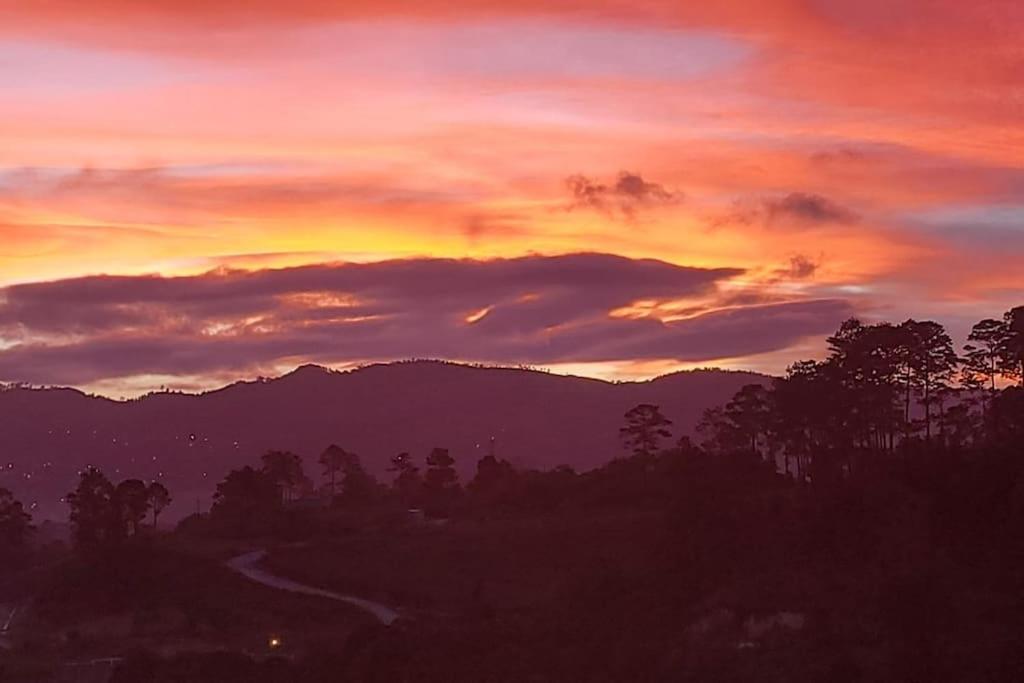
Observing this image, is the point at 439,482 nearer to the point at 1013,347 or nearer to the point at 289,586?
the point at 289,586

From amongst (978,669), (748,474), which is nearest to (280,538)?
(748,474)

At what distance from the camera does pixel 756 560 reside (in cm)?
6116

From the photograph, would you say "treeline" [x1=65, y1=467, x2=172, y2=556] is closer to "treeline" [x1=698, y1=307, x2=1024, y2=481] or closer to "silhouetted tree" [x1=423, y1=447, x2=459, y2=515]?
"silhouetted tree" [x1=423, y1=447, x2=459, y2=515]

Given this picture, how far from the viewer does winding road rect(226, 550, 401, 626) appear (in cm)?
7781

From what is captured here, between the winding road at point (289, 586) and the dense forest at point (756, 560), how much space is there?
5.16ft

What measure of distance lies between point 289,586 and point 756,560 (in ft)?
111

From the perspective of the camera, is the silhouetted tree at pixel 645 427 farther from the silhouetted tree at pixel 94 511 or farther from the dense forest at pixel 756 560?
the silhouetted tree at pixel 94 511

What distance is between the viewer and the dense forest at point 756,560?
51.4 meters

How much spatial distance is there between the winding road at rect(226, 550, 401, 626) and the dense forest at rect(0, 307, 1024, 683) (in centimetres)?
157

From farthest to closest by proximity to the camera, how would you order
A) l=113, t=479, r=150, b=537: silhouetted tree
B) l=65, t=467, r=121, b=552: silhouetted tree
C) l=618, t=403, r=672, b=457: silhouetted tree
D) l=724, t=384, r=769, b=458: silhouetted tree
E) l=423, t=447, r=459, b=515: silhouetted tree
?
1. l=423, t=447, r=459, b=515: silhouetted tree
2. l=618, t=403, r=672, b=457: silhouetted tree
3. l=113, t=479, r=150, b=537: silhouetted tree
4. l=65, t=467, r=121, b=552: silhouetted tree
5. l=724, t=384, r=769, b=458: silhouetted tree

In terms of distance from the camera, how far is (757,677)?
50062mm

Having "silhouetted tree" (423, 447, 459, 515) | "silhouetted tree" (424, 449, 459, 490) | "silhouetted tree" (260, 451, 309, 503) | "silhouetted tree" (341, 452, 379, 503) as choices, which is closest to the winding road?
"silhouetted tree" (423, 447, 459, 515)

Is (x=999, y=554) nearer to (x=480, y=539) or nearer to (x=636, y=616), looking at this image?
(x=636, y=616)

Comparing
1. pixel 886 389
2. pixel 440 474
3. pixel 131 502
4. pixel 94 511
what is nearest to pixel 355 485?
pixel 440 474
